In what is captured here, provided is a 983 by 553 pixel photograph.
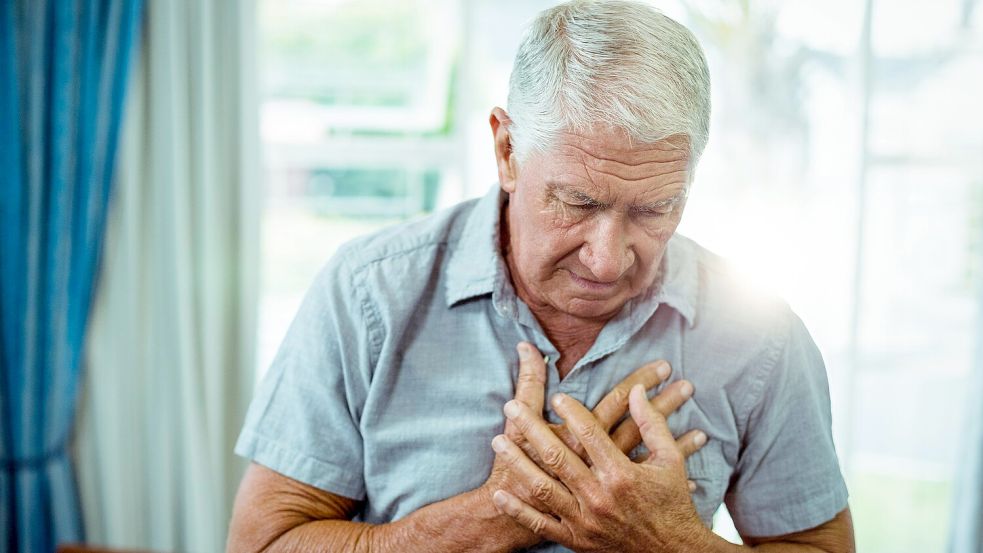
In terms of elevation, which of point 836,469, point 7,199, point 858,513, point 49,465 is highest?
point 7,199

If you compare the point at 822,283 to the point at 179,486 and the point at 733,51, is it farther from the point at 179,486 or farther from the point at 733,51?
the point at 179,486

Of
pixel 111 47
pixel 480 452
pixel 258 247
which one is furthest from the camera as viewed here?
pixel 258 247

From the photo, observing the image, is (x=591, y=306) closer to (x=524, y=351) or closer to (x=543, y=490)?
(x=524, y=351)

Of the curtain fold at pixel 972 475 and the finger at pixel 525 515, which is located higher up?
the finger at pixel 525 515

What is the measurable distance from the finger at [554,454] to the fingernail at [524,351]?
10 centimetres

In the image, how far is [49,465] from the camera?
7.90ft

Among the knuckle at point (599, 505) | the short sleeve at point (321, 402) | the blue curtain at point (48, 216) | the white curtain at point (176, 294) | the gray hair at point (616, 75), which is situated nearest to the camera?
the gray hair at point (616, 75)

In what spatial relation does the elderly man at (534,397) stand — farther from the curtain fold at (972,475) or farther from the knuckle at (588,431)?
the curtain fold at (972,475)

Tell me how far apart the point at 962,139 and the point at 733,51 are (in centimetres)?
75

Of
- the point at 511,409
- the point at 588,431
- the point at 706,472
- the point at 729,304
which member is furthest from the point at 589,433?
the point at 729,304

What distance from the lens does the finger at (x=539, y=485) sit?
1.17m

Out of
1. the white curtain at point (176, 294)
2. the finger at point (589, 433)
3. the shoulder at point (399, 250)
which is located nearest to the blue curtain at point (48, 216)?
the white curtain at point (176, 294)

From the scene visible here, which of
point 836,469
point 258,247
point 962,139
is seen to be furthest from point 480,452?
point 962,139

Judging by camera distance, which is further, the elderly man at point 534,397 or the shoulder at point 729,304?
the shoulder at point 729,304
